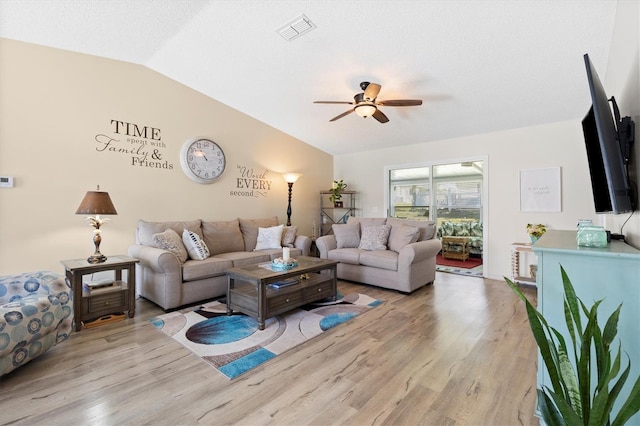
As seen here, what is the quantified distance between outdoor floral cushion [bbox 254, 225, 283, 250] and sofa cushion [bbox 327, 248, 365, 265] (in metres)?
0.82

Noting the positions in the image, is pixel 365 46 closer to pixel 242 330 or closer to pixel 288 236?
pixel 288 236

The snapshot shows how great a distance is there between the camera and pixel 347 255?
172 inches

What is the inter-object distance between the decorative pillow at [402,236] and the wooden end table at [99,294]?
329cm

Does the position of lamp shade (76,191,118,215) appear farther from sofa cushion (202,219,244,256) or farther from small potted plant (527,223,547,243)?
small potted plant (527,223,547,243)

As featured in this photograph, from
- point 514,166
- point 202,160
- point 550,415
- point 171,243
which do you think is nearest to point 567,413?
point 550,415

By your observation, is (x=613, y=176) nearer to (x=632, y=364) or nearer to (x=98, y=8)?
(x=632, y=364)

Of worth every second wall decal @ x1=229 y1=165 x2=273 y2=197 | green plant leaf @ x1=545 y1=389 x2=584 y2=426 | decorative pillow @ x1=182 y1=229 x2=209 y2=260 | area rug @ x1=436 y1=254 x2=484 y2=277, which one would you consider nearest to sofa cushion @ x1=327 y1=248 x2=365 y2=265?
worth every second wall decal @ x1=229 y1=165 x2=273 y2=197

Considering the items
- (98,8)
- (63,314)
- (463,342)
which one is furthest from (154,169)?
(463,342)

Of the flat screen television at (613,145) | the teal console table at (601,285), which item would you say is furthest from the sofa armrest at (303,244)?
A: the flat screen television at (613,145)

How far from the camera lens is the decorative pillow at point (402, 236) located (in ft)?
Answer: 13.7

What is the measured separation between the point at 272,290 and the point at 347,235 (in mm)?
2036

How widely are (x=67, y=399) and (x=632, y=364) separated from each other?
9.74 feet

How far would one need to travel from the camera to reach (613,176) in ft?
4.82

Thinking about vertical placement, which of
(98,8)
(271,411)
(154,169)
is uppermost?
(98,8)
